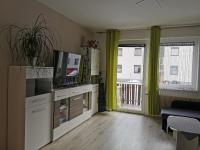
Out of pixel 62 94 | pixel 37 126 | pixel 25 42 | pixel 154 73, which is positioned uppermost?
pixel 25 42

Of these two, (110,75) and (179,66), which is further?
(110,75)

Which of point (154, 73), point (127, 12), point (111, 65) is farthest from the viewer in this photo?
point (111, 65)

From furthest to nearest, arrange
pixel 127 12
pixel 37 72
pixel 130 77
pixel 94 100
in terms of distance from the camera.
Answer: pixel 130 77
pixel 94 100
pixel 127 12
pixel 37 72

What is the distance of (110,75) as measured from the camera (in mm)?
4785

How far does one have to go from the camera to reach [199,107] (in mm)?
4008

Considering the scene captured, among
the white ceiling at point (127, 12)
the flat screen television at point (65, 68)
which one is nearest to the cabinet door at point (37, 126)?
the flat screen television at point (65, 68)

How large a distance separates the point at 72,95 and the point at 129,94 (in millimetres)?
2290

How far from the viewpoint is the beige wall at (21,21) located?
2.37m

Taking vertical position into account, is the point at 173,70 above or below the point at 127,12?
below

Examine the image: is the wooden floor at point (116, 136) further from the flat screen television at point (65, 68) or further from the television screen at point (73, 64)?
the television screen at point (73, 64)

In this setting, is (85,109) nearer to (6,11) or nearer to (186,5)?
(6,11)

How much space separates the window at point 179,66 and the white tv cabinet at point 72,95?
1.76 meters

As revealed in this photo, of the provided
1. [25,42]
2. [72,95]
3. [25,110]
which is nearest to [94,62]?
[72,95]

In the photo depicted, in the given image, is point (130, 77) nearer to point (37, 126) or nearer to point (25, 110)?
point (37, 126)
